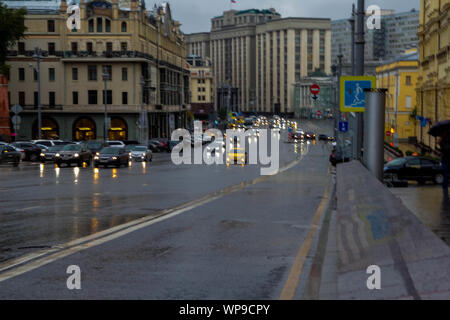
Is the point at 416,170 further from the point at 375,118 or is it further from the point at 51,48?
Answer: the point at 51,48

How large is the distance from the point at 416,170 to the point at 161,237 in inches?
832

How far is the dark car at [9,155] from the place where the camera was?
4628cm

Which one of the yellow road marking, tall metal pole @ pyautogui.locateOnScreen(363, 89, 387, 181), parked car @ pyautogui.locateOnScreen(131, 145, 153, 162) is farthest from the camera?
parked car @ pyautogui.locateOnScreen(131, 145, 153, 162)

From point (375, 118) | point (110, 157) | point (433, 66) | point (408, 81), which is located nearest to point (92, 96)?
point (433, 66)

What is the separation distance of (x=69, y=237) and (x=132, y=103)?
71.4 meters

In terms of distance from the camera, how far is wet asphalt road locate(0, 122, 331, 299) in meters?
9.80

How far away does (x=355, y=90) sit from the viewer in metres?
20.9

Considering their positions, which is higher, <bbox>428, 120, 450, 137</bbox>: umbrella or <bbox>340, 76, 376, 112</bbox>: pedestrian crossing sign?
<bbox>340, 76, 376, 112</bbox>: pedestrian crossing sign

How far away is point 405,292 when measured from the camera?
736cm

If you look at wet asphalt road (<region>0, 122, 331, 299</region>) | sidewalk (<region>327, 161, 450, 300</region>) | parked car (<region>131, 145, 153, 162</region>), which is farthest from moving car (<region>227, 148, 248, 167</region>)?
sidewalk (<region>327, 161, 450, 300</region>)

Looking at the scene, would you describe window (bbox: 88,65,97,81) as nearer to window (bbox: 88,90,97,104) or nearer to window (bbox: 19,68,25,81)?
window (bbox: 88,90,97,104)

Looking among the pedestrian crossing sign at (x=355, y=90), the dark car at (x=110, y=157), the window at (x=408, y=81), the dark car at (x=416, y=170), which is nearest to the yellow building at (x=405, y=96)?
the window at (x=408, y=81)

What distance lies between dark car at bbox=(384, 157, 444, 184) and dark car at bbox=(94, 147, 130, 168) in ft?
58.1

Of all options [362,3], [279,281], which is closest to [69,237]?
[279,281]
